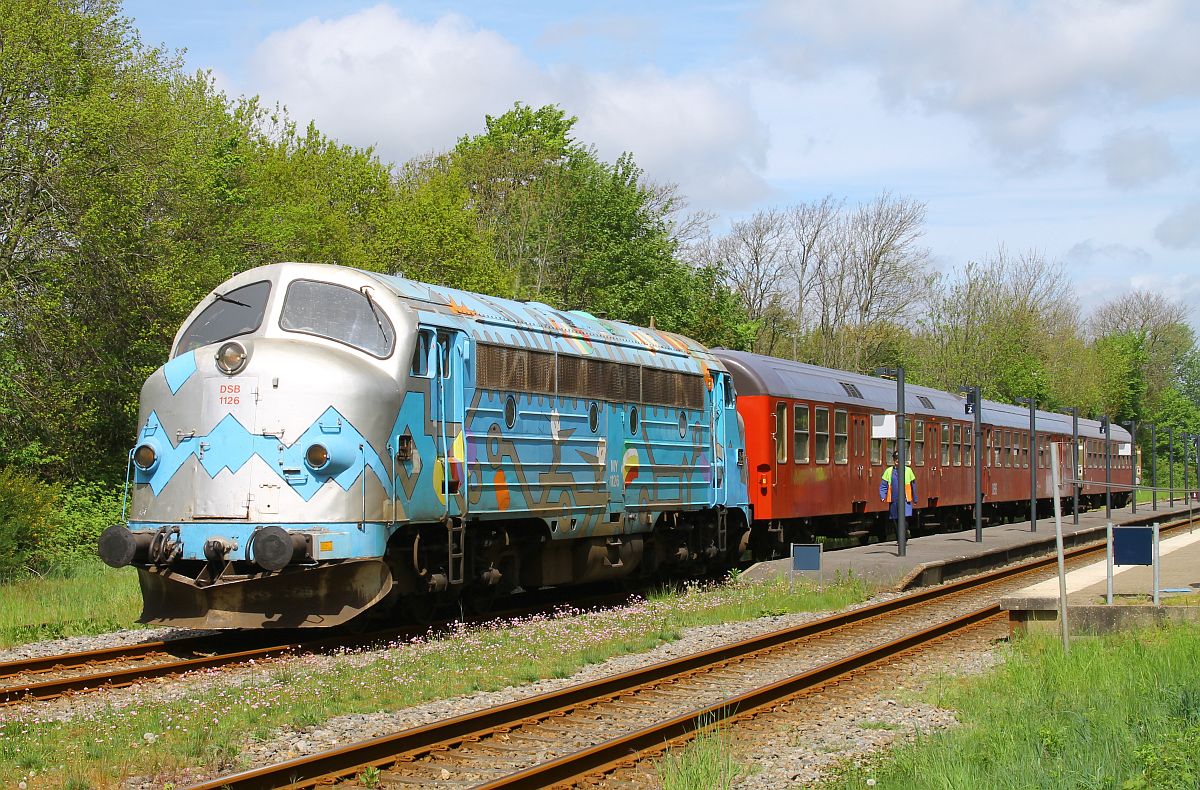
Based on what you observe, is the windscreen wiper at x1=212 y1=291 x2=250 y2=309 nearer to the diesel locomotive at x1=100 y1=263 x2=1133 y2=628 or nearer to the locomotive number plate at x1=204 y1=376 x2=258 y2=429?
the diesel locomotive at x1=100 y1=263 x2=1133 y2=628

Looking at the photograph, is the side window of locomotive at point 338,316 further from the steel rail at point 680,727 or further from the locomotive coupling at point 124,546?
the steel rail at point 680,727

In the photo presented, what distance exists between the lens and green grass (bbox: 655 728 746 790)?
7.48 metres

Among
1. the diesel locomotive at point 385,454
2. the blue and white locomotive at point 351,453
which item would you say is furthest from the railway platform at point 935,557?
the blue and white locomotive at point 351,453

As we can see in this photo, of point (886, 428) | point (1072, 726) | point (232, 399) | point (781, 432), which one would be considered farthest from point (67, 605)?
point (886, 428)

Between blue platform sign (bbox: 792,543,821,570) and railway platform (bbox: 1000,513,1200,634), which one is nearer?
railway platform (bbox: 1000,513,1200,634)

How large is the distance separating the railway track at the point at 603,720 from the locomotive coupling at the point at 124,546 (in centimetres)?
452

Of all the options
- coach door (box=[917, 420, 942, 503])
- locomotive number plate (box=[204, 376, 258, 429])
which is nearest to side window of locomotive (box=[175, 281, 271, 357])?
locomotive number plate (box=[204, 376, 258, 429])

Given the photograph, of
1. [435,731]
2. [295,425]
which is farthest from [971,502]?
[435,731]

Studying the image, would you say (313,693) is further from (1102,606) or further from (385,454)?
(1102,606)

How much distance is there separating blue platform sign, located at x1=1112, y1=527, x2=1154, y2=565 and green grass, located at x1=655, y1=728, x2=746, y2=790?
23.8 feet

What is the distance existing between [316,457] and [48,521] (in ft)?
37.6

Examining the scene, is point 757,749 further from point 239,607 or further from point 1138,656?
point 239,607

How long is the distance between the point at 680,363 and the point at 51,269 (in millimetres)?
11569

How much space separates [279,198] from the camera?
4209 centimetres
